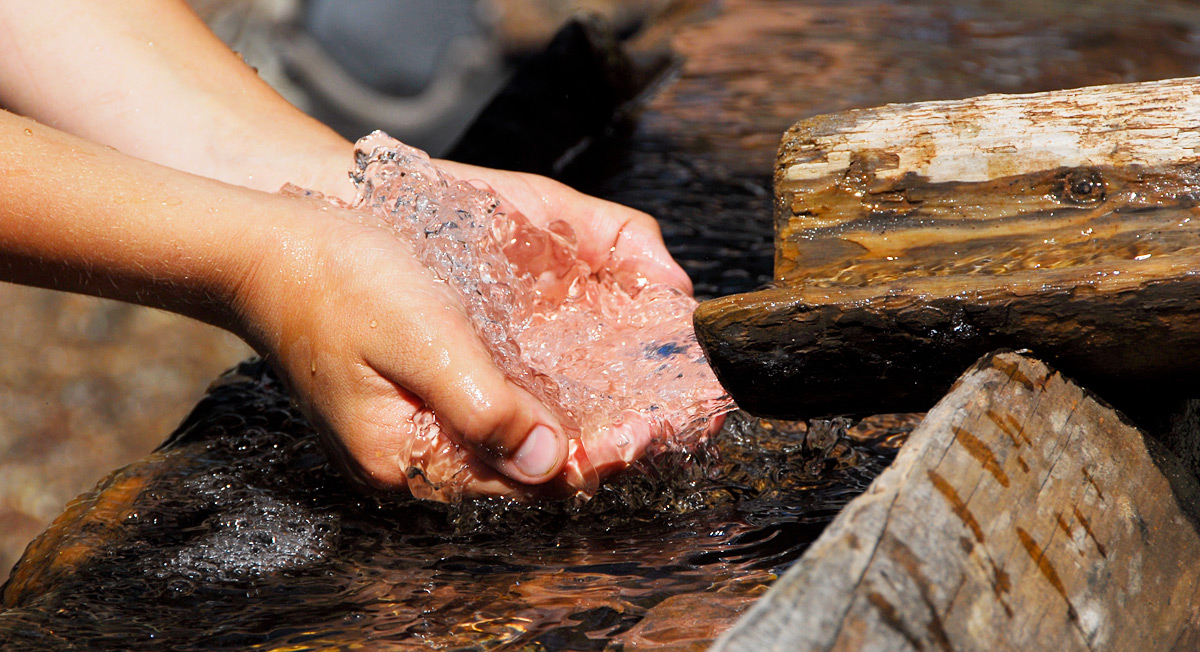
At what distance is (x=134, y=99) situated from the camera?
2.39 meters

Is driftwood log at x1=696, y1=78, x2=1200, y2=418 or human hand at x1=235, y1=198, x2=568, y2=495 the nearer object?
driftwood log at x1=696, y1=78, x2=1200, y2=418

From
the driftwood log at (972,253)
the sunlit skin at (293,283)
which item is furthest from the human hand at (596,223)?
the driftwood log at (972,253)

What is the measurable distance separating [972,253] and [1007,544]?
62 cm

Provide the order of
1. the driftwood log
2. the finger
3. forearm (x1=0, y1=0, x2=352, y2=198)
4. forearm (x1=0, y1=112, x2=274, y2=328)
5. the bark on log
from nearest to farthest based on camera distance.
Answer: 1. the bark on log
2. the driftwood log
3. the finger
4. forearm (x1=0, y1=112, x2=274, y2=328)
5. forearm (x1=0, y1=0, x2=352, y2=198)

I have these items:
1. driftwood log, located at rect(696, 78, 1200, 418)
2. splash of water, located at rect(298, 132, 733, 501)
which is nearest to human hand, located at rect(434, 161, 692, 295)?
splash of water, located at rect(298, 132, 733, 501)

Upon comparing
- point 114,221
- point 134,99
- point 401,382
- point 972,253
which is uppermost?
point 134,99

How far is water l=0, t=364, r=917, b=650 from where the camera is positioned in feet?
4.97

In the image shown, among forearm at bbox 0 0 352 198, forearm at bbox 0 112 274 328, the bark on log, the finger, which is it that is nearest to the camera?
the bark on log

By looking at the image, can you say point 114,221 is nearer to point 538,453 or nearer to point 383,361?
point 383,361

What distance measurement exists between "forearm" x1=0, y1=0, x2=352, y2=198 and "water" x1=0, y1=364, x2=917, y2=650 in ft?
2.21

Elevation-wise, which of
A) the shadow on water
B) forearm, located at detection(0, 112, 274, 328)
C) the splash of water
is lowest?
the shadow on water

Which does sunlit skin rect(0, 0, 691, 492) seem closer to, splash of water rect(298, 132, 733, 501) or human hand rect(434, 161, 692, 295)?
splash of water rect(298, 132, 733, 501)

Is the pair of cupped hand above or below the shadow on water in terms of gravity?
above

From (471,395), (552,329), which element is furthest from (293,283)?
(552,329)
